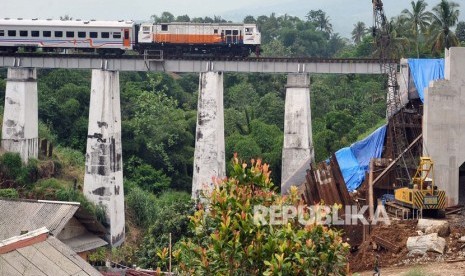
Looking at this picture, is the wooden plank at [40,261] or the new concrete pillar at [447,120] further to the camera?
the new concrete pillar at [447,120]

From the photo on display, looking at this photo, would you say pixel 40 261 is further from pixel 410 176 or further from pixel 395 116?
pixel 395 116

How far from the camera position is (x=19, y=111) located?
43.4 meters

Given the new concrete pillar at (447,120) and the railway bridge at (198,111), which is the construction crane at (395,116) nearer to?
the new concrete pillar at (447,120)

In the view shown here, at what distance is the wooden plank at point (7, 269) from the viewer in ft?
60.1

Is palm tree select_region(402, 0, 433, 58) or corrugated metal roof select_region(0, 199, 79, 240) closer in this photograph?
corrugated metal roof select_region(0, 199, 79, 240)

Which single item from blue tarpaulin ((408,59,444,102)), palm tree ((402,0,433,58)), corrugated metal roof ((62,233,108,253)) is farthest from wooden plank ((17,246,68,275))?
palm tree ((402,0,433,58))

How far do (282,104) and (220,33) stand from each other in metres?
16.0

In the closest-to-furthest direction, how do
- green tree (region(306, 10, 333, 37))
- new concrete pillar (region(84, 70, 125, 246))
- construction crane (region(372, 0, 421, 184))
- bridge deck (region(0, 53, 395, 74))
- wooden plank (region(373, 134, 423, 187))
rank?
1. wooden plank (region(373, 134, 423, 187))
2. construction crane (region(372, 0, 421, 184))
3. new concrete pillar (region(84, 70, 125, 246))
4. bridge deck (region(0, 53, 395, 74))
5. green tree (region(306, 10, 333, 37))

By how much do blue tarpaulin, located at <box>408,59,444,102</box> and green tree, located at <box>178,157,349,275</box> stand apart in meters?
23.5

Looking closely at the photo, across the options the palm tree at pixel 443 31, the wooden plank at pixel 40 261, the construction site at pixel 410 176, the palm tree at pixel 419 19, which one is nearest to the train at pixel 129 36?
the construction site at pixel 410 176

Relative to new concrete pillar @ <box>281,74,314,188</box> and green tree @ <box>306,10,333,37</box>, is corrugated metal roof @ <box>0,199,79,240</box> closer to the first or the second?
new concrete pillar @ <box>281,74,314,188</box>

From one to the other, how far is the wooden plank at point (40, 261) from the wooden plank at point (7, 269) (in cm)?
59

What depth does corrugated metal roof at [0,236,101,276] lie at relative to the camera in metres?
18.6

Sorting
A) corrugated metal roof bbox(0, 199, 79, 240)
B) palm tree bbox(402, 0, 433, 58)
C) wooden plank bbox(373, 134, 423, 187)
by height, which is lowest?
corrugated metal roof bbox(0, 199, 79, 240)
